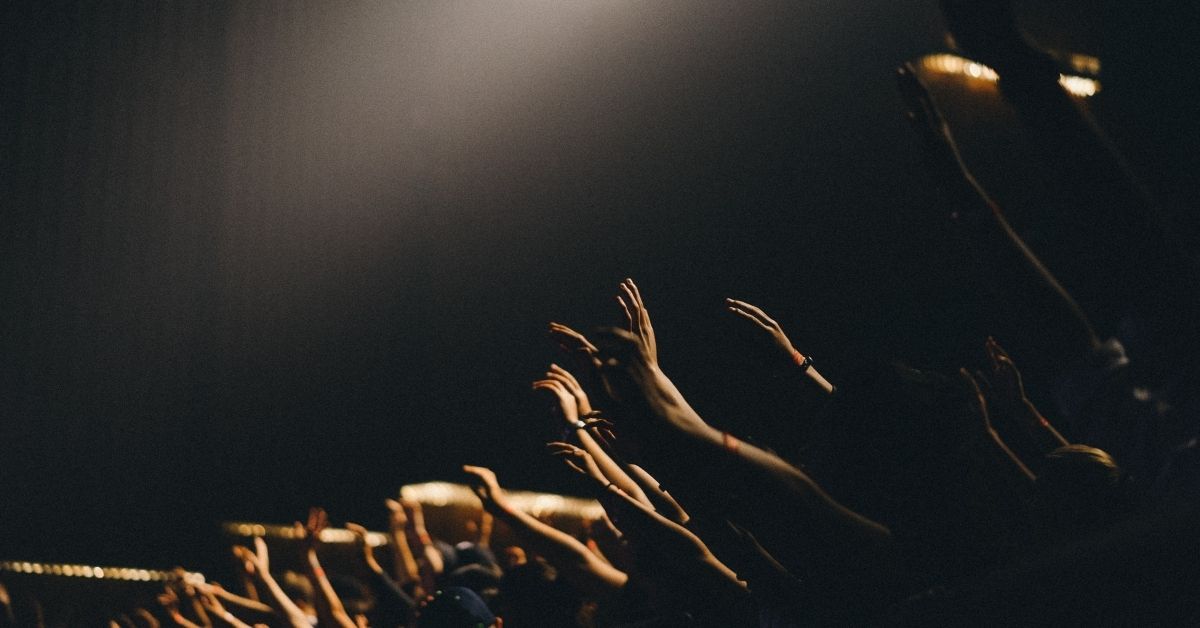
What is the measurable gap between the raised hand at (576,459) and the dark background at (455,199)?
73.7 inches

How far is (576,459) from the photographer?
2.11 m

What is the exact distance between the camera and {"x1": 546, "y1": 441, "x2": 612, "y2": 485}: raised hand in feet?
6.81

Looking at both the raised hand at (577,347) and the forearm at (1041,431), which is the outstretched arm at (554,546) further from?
the forearm at (1041,431)

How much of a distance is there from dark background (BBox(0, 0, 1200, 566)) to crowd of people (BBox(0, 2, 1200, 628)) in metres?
1.99

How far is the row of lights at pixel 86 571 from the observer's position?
6.35 metres

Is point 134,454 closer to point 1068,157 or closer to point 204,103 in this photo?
point 204,103

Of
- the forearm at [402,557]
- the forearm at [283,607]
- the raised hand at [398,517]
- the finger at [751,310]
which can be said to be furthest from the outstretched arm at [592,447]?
the forearm at [402,557]

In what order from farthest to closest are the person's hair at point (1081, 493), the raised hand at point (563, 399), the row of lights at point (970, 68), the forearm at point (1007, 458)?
1. the row of lights at point (970, 68)
2. the raised hand at point (563, 399)
3. the forearm at point (1007, 458)
4. the person's hair at point (1081, 493)

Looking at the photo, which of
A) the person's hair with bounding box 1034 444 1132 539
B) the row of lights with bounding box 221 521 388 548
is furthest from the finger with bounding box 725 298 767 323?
the row of lights with bounding box 221 521 388 548

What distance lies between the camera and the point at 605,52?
4.27 metres

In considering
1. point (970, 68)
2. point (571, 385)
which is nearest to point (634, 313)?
point (571, 385)

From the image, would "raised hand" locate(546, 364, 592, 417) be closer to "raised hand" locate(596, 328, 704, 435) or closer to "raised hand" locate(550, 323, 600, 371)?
"raised hand" locate(550, 323, 600, 371)

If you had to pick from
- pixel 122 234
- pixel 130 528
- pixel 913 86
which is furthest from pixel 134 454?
pixel 913 86

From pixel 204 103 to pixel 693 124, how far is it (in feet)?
7.61
